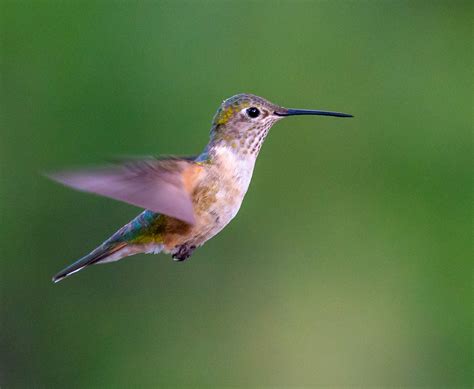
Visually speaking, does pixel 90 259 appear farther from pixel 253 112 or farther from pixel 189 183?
pixel 253 112

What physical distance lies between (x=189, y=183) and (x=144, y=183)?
30cm

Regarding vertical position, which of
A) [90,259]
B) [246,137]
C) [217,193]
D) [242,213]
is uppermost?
[246,137]

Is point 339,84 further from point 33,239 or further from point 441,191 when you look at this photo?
point 33,239

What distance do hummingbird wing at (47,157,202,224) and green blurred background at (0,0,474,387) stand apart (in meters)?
2.90

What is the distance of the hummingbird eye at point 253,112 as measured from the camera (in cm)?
238

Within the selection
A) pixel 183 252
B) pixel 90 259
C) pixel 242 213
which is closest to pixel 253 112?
pixel 183 252

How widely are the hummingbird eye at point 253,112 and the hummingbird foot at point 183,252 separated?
1.37 feet

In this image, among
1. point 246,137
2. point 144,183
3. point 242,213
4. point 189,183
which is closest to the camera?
point 144,183

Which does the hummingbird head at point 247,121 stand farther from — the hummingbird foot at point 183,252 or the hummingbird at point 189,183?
the hummingbird foot at point 183,252

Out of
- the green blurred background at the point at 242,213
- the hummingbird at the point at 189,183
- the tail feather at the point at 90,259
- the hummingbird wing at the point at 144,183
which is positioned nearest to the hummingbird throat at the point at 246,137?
the hummingbird at the point at 189,183

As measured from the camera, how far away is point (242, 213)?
18.5ft

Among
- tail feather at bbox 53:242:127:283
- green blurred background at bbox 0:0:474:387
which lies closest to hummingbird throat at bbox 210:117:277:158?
tail feather at bbox 53:242:127:283

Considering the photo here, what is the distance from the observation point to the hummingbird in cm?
189

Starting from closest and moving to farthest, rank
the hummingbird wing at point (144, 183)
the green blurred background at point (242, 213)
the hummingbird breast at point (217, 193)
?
1. the hummingbird wing at point (144, 183)
2. the hummingbird breast at point (217, 193)
3. the green blurred background at point (242, 213)
